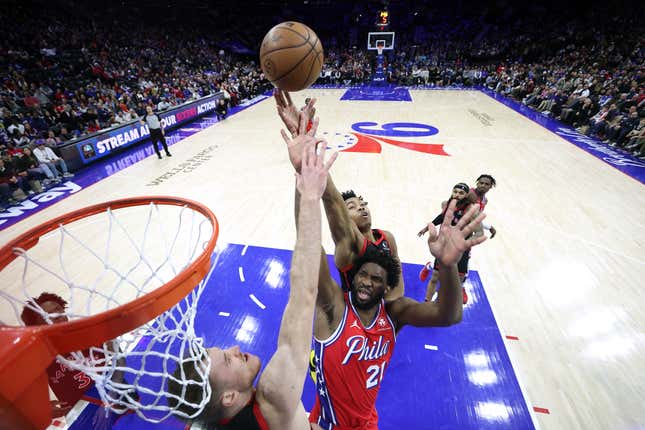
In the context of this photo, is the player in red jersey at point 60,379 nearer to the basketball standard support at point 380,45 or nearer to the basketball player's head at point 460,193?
the basketball player's head at point 460,193

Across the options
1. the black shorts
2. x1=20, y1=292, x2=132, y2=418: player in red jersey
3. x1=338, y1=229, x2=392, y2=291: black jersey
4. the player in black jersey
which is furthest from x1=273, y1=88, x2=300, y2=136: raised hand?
the black shorts

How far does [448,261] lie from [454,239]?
10 centimetres

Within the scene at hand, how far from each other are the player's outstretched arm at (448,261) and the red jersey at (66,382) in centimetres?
245

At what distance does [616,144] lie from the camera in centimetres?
916

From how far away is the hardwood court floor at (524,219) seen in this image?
316cm

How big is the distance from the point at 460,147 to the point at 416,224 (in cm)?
480

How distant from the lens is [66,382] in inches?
92.7

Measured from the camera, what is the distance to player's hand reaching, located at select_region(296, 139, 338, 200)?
1188 mm

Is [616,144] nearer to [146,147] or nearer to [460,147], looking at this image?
[460,147]

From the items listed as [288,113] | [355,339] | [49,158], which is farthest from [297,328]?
[49,158]

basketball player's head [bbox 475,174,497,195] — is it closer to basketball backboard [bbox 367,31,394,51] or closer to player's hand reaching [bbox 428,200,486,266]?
player's hand reaching [bbox 428,200,486,266]

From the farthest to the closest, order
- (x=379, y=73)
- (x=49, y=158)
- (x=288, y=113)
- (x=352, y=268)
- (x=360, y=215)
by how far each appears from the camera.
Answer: (x=379, y=73)
(x=49, y=158)
(x=360, y=215)
(x=352, y=268)
(x=288, y=113)

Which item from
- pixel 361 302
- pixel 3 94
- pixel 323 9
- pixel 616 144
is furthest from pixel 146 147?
pixel 323 9

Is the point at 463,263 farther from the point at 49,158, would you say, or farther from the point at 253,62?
the point at 253,62
